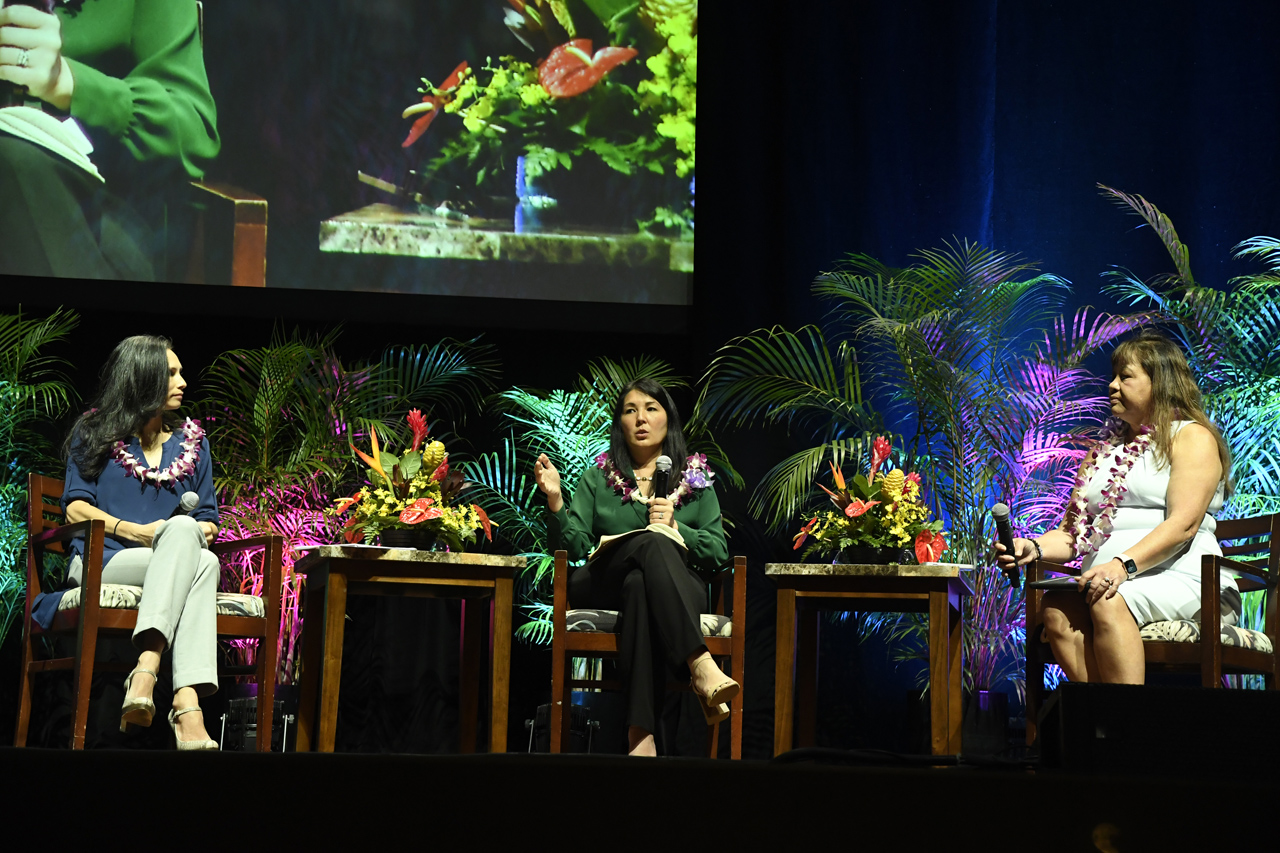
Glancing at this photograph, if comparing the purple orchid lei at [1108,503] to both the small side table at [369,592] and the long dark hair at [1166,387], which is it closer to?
the long dark hair at [1166,387]

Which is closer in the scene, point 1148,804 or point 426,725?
point 1148,804

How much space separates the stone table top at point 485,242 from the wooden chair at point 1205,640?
199cm

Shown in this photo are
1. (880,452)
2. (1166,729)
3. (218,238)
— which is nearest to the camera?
(1166,729)

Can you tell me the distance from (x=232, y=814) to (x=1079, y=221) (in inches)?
175

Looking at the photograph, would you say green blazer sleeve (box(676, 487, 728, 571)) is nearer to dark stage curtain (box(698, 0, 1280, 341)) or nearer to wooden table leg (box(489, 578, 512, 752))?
wooden table leg (box(489, 578, 512, 752))

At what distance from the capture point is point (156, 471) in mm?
3590

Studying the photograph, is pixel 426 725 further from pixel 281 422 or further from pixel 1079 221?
pixel 1079 221

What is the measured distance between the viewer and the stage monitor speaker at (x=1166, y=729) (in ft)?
4.29

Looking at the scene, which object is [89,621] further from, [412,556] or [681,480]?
[681,480]

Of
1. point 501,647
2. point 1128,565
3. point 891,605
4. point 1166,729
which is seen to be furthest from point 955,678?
point 1166,729

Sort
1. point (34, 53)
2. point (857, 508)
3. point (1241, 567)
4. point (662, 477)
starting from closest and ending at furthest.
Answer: point (1241, 567)
point (662, 477)
point (857, 508)
point (34, 53)

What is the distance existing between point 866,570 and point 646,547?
0.61 meters

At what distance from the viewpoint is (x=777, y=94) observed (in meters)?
4.74

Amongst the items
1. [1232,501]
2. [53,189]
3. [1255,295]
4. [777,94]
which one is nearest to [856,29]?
[777,94]
